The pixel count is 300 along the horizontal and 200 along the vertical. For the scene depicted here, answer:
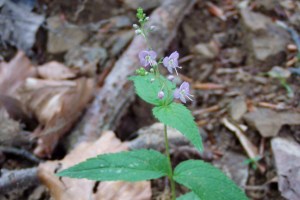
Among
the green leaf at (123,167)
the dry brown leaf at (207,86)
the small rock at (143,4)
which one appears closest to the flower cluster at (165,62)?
the green leaf at (123,167)

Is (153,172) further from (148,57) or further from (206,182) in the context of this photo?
(148,57)

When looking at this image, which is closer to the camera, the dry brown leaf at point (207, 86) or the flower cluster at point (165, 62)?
the flower cluster at point (165, 62)

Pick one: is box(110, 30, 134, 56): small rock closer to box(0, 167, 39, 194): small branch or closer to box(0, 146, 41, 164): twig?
box(0, 146, 41, 164): twig

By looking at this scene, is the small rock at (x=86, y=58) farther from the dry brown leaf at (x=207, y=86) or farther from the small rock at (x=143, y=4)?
the dry brown leaf at (x=207, y=86)

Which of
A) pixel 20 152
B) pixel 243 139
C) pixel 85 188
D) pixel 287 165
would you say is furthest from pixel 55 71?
pixel 287 165

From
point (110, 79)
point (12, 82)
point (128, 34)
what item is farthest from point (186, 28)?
point (12, 82)

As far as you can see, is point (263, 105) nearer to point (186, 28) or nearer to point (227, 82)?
point (227, 82)

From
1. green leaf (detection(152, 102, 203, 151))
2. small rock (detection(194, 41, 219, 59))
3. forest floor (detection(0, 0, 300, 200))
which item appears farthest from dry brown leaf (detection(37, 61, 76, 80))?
green leaf (detection(152, 102, 203, 151))
